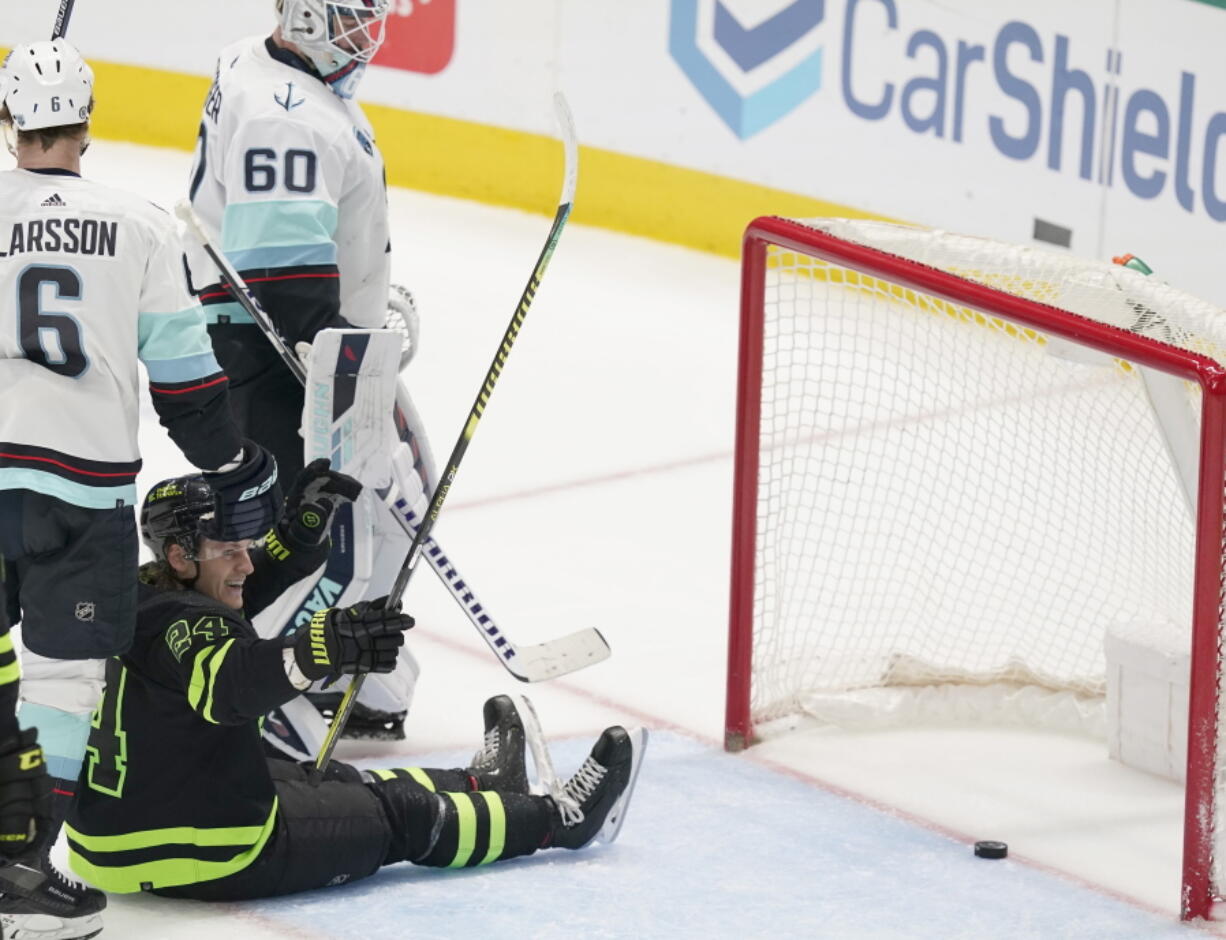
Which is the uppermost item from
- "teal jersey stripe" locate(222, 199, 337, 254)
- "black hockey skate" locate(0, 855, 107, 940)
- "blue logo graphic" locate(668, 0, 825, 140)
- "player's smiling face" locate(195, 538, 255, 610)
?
"blue logo graphic" locate(668, 0, 825, 140)

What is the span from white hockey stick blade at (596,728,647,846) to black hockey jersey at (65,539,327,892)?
0.60m

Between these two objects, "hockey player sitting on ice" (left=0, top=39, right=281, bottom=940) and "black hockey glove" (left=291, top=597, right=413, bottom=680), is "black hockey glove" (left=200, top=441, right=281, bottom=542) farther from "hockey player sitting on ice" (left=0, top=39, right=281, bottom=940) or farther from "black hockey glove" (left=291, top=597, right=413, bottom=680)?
"black hockey glove" (left=291, top=597, right=413, bottom=680)

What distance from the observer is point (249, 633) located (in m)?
3.21

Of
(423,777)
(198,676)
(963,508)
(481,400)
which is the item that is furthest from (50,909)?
(963,508)

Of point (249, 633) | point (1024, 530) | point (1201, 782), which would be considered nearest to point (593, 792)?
point (249, 633)

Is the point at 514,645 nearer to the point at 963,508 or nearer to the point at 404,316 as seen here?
the point at 404,316

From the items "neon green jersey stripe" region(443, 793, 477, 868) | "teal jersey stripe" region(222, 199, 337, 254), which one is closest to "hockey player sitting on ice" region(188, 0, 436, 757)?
"teal jersey stripe" region(222, 199, 337, 254)

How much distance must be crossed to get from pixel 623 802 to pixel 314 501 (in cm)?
68

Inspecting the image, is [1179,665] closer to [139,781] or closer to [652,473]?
[139,781]

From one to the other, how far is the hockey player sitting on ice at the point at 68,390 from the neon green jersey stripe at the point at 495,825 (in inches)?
24.7

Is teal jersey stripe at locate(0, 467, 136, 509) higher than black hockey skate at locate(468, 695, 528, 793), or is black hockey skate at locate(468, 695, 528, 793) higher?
teal jersey stripe at locate(0, 467, 136, 509)

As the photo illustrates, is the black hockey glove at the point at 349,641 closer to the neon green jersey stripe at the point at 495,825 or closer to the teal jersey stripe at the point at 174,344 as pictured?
the teal jersey stripe at the point at 174,344

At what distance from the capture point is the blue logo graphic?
7.27 metres

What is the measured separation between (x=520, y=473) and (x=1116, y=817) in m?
2.42
